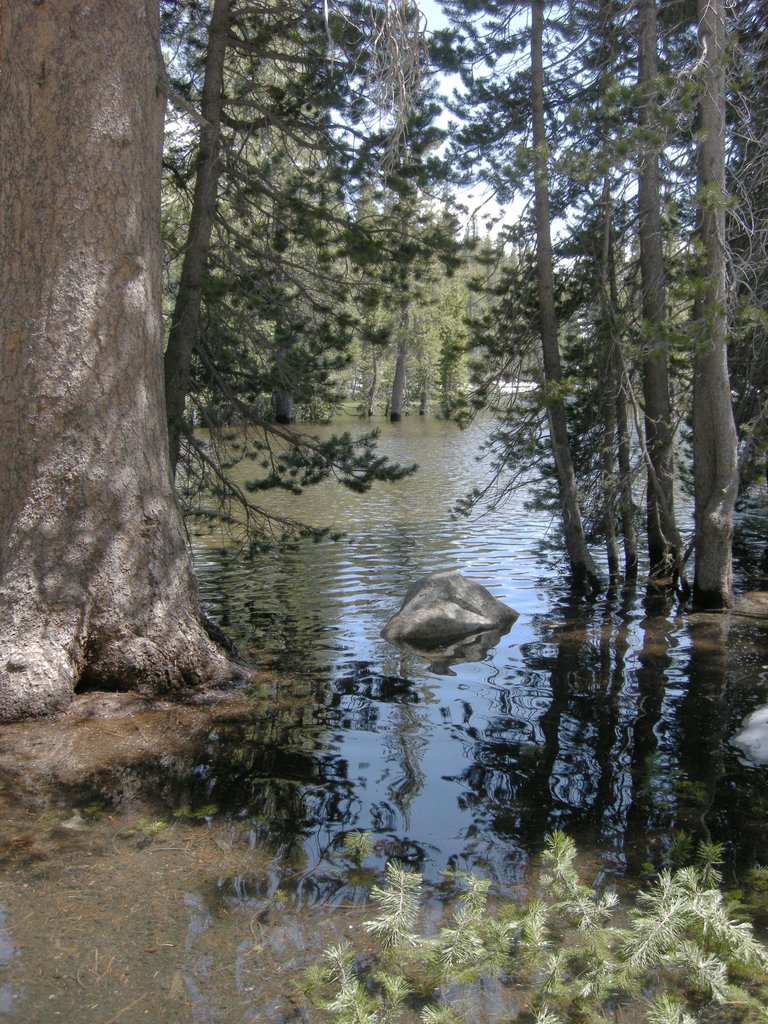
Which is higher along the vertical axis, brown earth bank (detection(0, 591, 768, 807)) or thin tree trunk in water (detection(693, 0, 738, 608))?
thin tree trunk in water (detection(693, 0, 738, 608))

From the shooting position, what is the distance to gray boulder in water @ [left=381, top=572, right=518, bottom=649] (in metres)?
8.88

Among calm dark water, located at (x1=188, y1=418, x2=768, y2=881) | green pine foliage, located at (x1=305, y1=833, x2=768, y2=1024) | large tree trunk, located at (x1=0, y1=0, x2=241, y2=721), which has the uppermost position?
large tree trunk, located at (x1=0, y1=0, x2=241, y2=721)

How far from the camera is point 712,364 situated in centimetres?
916

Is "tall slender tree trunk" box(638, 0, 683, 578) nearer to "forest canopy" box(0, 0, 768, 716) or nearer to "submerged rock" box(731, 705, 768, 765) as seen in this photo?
"forest canopy" box(0, 0, 768, 716)

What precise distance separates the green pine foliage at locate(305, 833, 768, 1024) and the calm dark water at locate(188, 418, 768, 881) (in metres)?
0.68

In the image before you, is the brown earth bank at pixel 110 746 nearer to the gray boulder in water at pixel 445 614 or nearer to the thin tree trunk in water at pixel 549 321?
the gray boulder in water at pixel 445 614

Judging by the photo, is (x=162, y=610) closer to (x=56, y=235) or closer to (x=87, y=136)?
(x=56, y=235)

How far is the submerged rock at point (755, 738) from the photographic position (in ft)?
18.1

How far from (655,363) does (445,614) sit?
4.05 meters

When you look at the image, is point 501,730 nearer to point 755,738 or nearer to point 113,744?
point 755,738

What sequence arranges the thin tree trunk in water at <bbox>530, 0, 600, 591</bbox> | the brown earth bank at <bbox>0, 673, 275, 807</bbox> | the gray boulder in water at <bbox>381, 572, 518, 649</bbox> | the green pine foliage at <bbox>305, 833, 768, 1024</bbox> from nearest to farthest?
1. the green pine foliage at <bbox>305, 833, 768, 1024</bbox>
2. the brown earth bank at <bbox>0, 673, 275, 807</bbox>
3. the gray boulder in water at <bbox>381, 572, 518, 649</bbox>
4. the thin tree trunk in water at <bbox>530, 0, 600, 591</bbox>

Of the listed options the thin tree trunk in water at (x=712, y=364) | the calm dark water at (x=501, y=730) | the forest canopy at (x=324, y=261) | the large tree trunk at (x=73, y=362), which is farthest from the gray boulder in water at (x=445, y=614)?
the large tree trunk at (x=73, y=362)

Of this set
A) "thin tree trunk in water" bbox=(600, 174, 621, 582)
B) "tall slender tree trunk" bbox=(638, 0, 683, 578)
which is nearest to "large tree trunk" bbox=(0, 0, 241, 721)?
"tall slender tree trunk" bbox=(638, 0, 683, 578)

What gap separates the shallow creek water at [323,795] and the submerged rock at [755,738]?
0.23 feet
